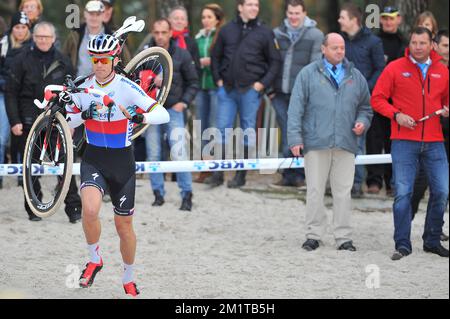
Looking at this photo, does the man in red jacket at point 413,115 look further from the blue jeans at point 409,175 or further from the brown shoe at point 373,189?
the brown shoe at point 373,189

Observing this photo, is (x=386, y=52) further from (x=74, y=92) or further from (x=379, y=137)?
(x=74, y=92)

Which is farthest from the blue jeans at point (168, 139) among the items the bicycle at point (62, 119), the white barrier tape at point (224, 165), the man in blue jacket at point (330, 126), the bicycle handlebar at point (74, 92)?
the bicycle handlebar at point (74, 92)

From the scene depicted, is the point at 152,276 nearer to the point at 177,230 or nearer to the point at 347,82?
the point at 177,230

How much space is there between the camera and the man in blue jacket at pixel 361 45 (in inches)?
478

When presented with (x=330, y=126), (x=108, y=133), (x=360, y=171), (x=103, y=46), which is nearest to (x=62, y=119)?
(x=108, y=133)

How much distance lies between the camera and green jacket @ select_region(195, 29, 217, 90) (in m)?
13.1

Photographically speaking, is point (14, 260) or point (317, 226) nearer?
point (14, 260)

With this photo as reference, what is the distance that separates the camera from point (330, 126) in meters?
10.4

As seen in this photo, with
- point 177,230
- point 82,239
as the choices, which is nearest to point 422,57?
point 177,230

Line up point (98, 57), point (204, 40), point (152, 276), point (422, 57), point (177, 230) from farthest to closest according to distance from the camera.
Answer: point (204, 40) → point (177, 230) → point (422, 57) → point (152, 276) → point (98, 57)

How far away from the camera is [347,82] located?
10.4m

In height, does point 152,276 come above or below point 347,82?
below

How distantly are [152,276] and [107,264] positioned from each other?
602mm

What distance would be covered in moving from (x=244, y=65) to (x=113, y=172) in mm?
4523
